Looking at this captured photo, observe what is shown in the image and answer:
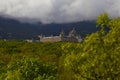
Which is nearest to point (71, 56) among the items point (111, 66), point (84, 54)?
point (84, 54)

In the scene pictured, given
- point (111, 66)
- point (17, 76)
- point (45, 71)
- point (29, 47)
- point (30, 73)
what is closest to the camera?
point (111, 66)

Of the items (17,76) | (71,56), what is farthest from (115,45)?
(17,76)

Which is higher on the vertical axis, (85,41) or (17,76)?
(85,41)

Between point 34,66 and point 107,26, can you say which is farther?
point 34,66

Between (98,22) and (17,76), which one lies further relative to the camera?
(17,76)

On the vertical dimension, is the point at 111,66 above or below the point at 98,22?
below

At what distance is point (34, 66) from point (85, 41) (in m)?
12.4

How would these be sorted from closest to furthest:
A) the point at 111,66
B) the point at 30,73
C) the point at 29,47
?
the point at 111,66 < the point at 30,73 < the point at 29,47

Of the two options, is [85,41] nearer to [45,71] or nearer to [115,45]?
[115,45]

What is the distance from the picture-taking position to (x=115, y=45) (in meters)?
29.4

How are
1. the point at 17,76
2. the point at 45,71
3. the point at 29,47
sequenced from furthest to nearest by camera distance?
the point at 29,47
the point at 45,71
the point at 17,76

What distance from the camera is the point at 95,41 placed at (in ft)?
98.1

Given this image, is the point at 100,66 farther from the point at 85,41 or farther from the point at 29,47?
the point at 29,47

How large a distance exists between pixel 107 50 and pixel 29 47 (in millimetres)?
112037
